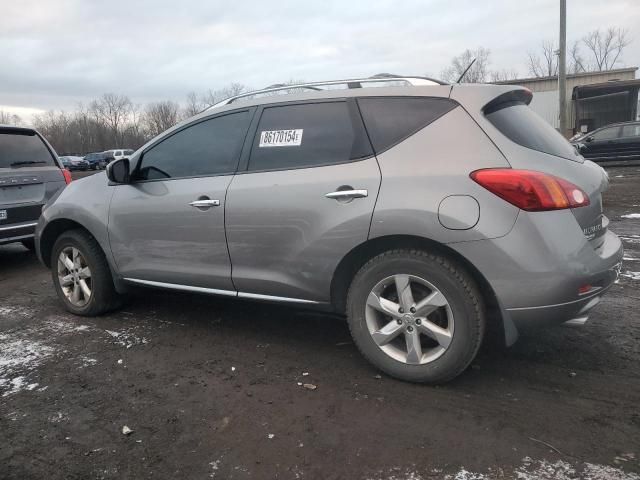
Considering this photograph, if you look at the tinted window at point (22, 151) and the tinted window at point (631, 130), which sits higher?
the tinted window at point (22, 151)

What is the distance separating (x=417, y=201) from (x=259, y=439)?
1480 millimetres

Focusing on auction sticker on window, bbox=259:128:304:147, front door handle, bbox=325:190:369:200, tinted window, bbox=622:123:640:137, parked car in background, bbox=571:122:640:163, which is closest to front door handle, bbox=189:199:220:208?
auction sticker on window, bbox=259:128:304:147

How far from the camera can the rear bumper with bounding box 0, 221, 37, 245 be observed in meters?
6.23

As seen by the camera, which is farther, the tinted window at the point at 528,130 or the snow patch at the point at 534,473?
the tinted window at the point at 528,130

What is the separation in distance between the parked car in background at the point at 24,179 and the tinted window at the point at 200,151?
9.06ft

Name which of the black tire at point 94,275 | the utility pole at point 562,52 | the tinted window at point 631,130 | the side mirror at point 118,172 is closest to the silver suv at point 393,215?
the side mirror at point 118,172

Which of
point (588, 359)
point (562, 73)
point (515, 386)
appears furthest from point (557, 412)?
point (562, 73)

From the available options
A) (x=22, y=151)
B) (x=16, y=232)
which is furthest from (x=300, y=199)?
(x=22, y=151)

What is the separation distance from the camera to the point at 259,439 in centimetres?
257

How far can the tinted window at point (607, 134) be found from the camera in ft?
59.3

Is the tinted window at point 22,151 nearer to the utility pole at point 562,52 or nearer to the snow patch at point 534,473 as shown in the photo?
the snow patch at point 534,473

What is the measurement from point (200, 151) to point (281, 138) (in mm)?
713

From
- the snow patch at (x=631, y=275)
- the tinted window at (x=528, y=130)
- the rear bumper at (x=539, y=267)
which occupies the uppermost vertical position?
the tinted window at (x=528, y=130)

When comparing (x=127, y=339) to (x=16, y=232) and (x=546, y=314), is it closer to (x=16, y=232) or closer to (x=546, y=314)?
(x=546, y=314)
